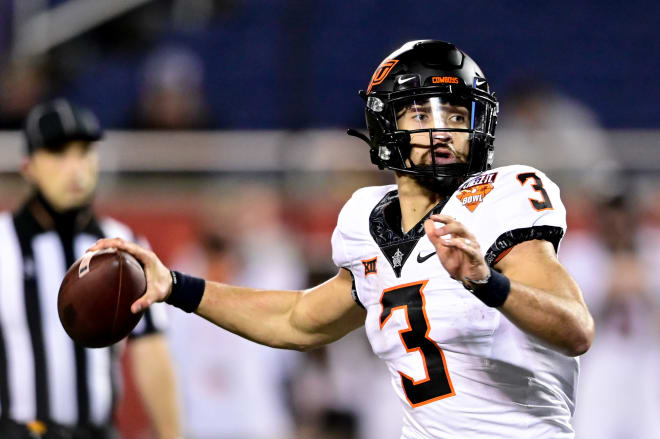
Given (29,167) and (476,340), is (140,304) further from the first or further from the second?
(29,167)

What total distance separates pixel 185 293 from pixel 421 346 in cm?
77

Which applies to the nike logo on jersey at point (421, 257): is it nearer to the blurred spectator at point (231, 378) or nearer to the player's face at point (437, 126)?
the player's face at point (437, 126)

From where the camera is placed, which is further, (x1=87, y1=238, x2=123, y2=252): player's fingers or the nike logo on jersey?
(x1=87, y1=238, x2=123, y2=252): player's fingers

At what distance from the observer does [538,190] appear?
2840 mm

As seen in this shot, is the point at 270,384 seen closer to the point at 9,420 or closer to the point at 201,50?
the point at 9,420

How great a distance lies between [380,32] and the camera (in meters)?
9.05

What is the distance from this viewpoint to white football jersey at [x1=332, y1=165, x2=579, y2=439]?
2.80 m

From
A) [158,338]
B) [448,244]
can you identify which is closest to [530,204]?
[448,244]

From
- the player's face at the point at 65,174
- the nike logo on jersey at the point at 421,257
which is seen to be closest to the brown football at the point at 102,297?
the nike logo on jersey at the point at 421,257

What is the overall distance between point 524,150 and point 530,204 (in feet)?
13.3

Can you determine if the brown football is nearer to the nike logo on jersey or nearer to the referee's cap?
the nike logo on jersey

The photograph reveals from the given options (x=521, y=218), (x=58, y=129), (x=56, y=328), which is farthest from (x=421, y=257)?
(x=58, y=129)

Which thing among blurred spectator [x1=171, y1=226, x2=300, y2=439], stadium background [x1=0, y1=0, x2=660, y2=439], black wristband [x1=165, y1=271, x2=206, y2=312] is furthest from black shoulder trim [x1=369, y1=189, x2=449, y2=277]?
blurred spectator [x1=171, y1=226, x2=300, y2=439]

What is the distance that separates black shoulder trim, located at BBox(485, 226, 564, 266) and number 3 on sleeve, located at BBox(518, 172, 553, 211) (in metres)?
0.06
